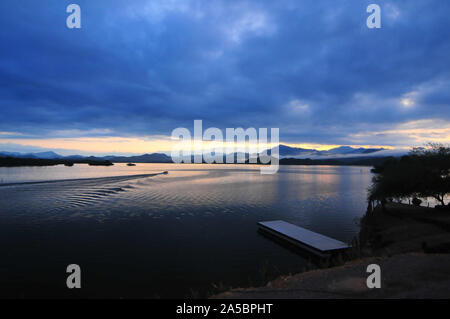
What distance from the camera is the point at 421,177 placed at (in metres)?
26.7

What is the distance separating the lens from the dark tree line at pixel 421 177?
2616 centimetres

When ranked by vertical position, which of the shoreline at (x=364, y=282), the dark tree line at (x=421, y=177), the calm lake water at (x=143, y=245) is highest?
the dark tree line at (x=421, y=177)

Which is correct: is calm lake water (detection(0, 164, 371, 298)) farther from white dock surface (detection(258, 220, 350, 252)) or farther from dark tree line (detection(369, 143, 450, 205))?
dark tree line (detection(369, 143, 450, 205))

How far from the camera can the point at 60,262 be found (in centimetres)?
1562

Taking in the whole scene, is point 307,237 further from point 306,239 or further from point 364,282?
point 364,282

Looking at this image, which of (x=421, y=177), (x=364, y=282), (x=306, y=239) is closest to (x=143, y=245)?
(x=306, y=239)

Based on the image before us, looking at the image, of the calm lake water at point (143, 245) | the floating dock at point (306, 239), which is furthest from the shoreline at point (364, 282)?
the calm lake water at point (143, 245)

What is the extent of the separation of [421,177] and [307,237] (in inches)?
714

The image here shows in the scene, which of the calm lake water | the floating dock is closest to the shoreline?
the floating dock

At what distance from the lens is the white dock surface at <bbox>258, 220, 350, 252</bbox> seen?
16.9 meters

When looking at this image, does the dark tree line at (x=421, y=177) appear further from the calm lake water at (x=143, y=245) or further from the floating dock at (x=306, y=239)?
the floating dock at (x=306, y=239)

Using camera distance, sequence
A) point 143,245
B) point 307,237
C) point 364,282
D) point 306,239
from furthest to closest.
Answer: point 307,237
point 143,245
point 306,239
point 364,282
